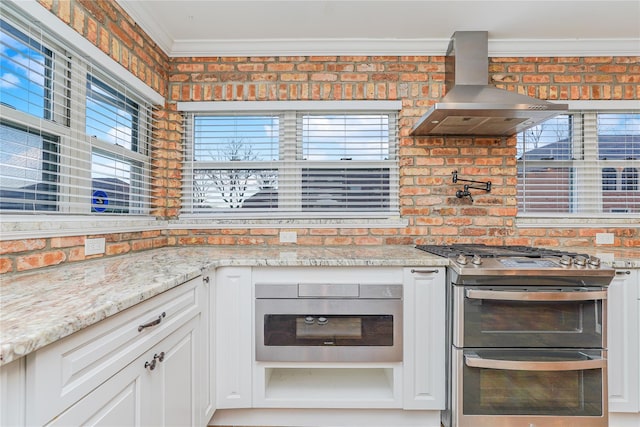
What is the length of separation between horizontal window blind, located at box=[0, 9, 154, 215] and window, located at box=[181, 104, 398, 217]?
571 mm

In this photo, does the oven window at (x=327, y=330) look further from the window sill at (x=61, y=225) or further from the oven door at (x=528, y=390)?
the window sill at (x=61, y=225)

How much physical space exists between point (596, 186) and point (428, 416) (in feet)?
7.46

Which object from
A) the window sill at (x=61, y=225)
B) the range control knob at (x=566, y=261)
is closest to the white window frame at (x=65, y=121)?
the window sill at (x=61, y=225)

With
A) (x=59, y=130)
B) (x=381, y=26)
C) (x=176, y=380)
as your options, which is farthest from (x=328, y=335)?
(x=381, y=26)

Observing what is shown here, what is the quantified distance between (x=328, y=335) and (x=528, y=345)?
3.51 feet

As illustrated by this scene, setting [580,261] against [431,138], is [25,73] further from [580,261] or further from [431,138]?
[580,261]

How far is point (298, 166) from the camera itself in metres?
2.62

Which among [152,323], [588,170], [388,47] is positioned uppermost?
[388,47]

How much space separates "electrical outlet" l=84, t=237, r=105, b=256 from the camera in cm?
170

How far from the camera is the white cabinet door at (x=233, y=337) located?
1828mm

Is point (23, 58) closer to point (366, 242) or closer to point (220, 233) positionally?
point (220, 233)

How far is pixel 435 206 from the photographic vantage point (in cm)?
254

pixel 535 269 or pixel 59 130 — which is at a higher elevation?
pixel 59 130

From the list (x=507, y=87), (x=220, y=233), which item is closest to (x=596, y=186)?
(x=507, y=87)
